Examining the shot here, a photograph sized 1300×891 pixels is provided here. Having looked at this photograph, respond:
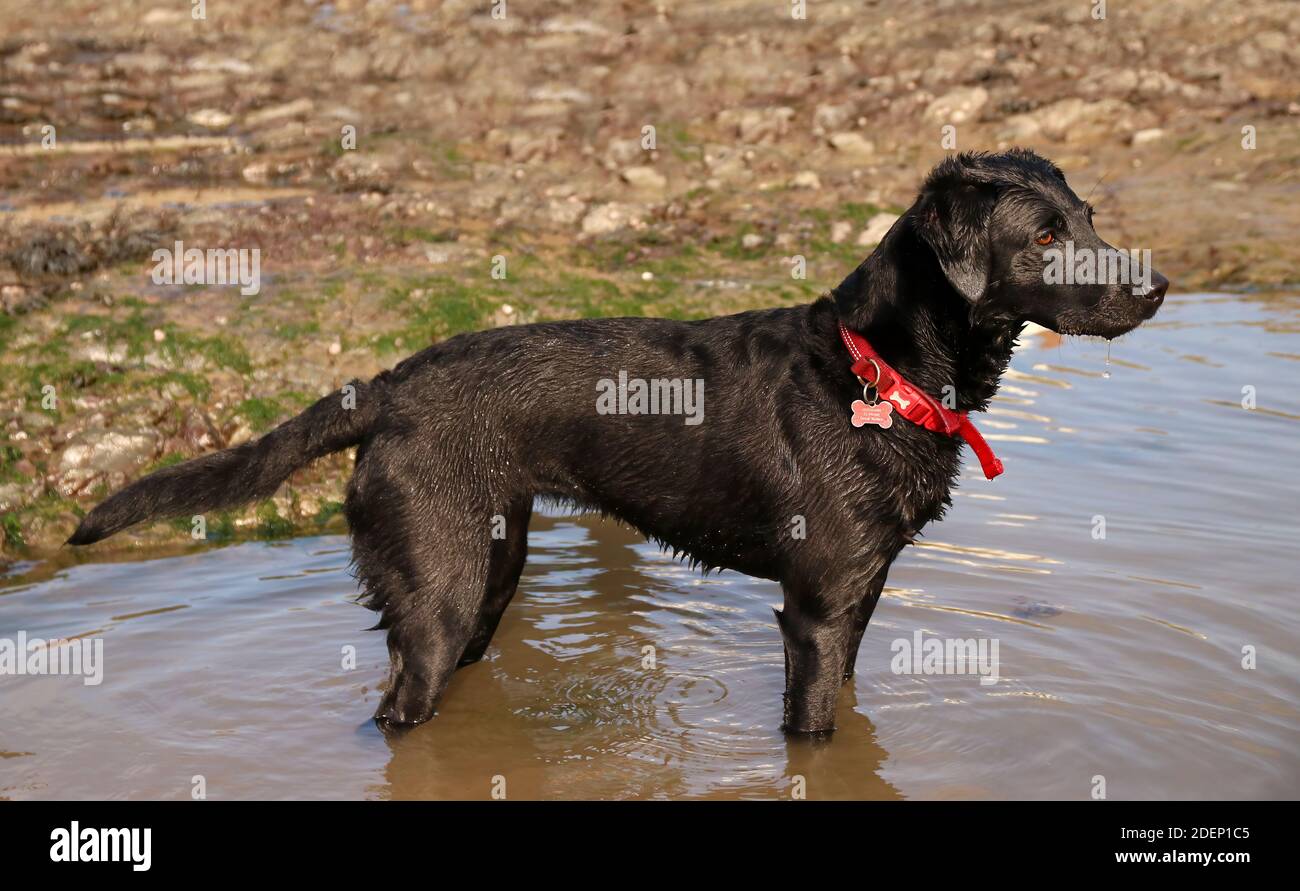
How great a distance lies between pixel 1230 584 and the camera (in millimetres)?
5812

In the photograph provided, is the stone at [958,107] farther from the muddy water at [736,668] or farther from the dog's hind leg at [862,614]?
the dog's hind leg at [862,614]

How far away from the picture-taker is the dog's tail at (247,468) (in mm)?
4383

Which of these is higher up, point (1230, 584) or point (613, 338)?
point (613, 338)

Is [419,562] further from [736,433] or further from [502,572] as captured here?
[736,433]

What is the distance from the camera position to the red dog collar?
13.9 feet

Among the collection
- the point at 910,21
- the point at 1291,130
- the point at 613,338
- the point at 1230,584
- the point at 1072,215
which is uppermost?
the point at 910,21

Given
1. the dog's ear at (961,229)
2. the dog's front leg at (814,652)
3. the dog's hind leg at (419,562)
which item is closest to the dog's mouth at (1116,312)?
the dog's ear at (961,229)

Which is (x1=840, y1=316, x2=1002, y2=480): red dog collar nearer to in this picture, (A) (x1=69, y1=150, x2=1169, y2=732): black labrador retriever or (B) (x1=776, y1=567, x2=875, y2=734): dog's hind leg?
(A) (x1=69, y1=150, x2=1169, y2=732): black labrador retriever

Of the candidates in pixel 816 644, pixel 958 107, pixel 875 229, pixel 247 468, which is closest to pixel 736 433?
pixel 816 644

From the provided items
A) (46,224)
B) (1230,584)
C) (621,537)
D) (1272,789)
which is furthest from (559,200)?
(1272,789)

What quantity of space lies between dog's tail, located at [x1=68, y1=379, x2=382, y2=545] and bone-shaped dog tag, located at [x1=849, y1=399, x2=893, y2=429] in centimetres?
168

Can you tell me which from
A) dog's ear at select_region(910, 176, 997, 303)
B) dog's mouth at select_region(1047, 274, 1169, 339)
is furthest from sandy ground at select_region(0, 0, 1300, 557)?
dog's mouth at select_region(1047, 274, 1169, 339)

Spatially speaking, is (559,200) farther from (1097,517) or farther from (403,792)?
(403,792)

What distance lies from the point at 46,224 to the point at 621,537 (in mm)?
5871
